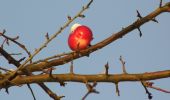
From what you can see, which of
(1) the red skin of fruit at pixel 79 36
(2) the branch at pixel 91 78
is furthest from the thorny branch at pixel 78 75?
(1) the red skin of fruit at pixel 79 36

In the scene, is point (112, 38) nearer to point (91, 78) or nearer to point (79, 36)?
point (91, 78)

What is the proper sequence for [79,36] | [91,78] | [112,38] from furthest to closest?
1. [79,36]
2. [112,38]
3. [91,78]

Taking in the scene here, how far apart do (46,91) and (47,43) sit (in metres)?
0.78

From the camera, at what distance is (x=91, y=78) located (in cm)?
281

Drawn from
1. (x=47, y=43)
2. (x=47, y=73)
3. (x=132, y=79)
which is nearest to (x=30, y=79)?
(x=47, y=73)

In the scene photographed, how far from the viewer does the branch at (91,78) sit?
8.65ft

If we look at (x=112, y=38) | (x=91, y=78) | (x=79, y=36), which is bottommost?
(x=91, y=78)

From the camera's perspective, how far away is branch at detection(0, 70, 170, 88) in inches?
104

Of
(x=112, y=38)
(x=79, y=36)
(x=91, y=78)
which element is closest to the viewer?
(x=91, y=78)

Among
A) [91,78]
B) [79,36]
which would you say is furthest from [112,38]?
[79,36]

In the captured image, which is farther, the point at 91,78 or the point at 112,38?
the point at 112,38

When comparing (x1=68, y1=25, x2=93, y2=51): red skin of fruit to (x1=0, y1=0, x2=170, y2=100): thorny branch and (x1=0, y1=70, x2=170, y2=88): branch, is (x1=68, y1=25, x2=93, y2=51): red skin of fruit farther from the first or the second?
(x1=0, y1=70, x2=170, y2=88): branch

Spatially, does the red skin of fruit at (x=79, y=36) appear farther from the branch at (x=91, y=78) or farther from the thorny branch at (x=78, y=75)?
the branch at (x=91, y=78)

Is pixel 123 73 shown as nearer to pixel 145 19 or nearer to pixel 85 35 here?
pixel 145 19
